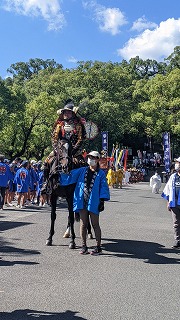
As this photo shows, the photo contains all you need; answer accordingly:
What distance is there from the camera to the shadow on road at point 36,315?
423 cm

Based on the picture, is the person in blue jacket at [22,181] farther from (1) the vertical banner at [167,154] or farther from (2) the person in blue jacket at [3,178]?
(1) the vertical banner at [167,154]

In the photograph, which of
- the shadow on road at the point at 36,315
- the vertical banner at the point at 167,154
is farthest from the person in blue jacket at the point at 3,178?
the vertical banner at the point at 167,154

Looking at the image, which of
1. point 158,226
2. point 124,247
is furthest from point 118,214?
point 124,247

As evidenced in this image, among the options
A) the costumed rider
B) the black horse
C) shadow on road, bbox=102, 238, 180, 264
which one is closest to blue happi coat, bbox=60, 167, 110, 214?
the black horse

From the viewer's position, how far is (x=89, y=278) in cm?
570

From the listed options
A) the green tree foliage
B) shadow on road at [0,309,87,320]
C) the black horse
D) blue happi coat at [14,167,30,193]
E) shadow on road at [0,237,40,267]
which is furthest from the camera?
the green tree foliage

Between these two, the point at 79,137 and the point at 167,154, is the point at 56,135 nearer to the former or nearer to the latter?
the point at 79,137

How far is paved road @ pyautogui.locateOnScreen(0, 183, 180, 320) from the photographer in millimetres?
4473

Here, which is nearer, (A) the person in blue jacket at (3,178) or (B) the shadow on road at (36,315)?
(B) the shadow on road at (36,315)

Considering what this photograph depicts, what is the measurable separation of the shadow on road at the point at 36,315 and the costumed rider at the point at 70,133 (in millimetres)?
3967

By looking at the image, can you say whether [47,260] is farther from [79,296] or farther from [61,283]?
[79,296]

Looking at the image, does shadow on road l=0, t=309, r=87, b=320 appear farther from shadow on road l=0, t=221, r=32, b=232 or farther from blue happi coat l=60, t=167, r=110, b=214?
shadow on road l=0, t=221, r=32, b=232

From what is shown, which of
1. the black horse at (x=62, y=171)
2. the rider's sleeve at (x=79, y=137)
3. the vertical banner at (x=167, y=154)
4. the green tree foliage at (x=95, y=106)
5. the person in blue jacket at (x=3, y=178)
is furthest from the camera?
the green tree foliage at (x=95, y=106)

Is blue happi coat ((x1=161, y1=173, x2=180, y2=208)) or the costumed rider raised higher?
the costumed rider
